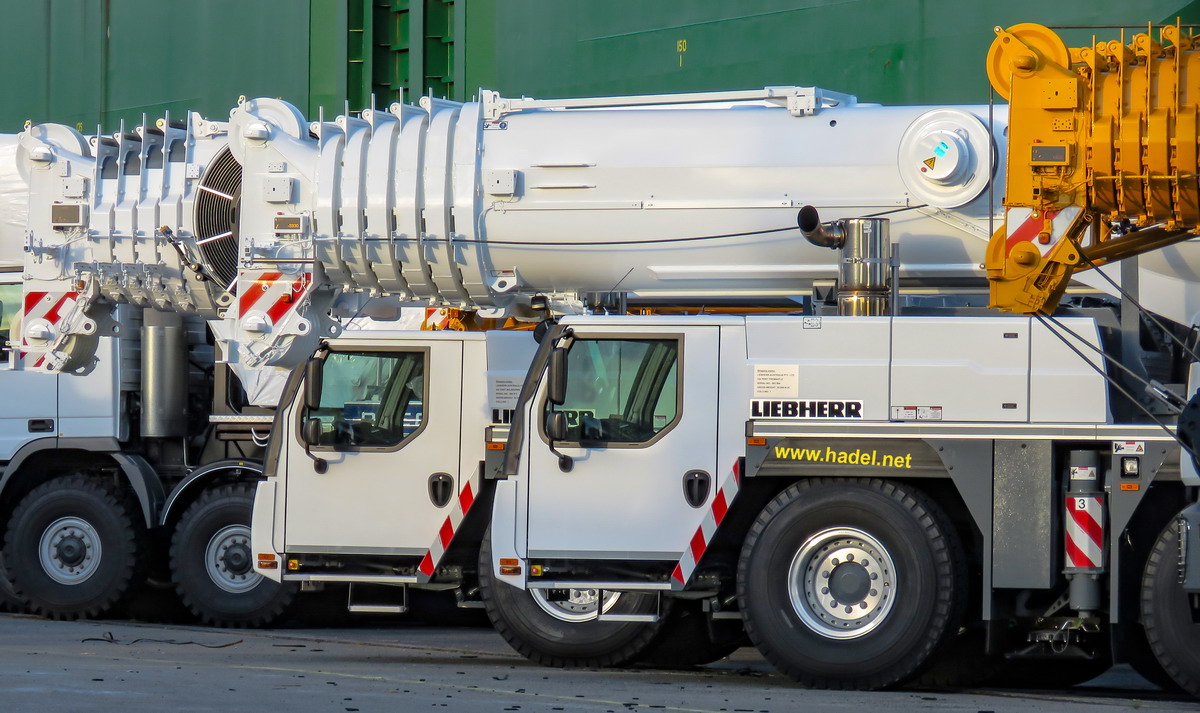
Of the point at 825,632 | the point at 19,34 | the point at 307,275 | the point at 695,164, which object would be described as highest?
the point at 19,34

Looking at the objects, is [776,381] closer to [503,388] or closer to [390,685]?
[503,388]

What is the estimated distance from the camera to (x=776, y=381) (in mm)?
8688

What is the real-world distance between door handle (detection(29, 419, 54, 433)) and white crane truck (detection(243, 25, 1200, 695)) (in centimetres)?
365

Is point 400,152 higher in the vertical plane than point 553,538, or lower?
higher

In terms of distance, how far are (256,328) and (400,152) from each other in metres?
1.37

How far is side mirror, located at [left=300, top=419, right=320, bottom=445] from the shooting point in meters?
9.83

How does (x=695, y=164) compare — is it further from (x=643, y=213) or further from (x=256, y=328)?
(x=256, y=328)

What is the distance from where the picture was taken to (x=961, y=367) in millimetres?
8453

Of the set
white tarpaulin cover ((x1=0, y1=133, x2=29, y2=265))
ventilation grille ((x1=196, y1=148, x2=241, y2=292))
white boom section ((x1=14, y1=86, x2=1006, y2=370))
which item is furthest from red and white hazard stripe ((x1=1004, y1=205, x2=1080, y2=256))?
white tarpaulin cover ((x1=0, y1=133, x2=29, y2=265))

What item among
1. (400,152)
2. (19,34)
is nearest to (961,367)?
(400,152)

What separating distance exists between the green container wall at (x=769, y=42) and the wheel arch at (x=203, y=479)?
609 cm

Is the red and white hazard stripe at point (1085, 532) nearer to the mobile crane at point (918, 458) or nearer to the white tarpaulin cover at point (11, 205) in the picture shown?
the mobile crane at point (918, 458)

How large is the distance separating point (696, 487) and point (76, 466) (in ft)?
20.2

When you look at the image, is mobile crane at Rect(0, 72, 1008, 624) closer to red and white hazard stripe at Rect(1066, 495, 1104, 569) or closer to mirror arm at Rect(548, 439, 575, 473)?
mirror arm at Rect(548, 439, 575, 473)
